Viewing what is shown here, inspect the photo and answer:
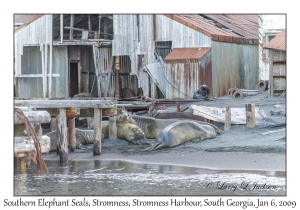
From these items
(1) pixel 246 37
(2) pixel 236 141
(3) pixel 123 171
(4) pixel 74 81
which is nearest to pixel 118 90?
(4) pixel 74 81

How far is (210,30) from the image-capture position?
94.0 ft

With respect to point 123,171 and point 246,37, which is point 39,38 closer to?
point 246,37

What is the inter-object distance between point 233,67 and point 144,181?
52.2ft

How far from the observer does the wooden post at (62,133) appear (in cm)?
1758

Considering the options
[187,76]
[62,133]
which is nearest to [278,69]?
[187,76]

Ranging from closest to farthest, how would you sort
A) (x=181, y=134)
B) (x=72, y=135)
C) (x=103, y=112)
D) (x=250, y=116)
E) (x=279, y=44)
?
(x=103, y=112) < (x=181, y=134) < (x=72, y=135) < (x=250, y=116) < (x=279, y=44)

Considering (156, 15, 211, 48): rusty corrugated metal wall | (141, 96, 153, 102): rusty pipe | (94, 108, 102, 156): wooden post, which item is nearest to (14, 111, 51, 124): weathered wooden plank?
(94, 108, 102, 156): wooden post

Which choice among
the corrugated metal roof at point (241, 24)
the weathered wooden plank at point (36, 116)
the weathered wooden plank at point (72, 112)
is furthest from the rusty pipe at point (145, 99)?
the weathered wooden plank at point (36, 116)

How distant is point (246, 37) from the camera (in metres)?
31.3

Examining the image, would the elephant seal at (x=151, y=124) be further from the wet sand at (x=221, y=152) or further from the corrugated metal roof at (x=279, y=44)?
the corrugated metal roof at (x=279, y=44)

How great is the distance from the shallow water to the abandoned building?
11754 millimetres

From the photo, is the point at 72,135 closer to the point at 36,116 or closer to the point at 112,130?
the point at 112,130

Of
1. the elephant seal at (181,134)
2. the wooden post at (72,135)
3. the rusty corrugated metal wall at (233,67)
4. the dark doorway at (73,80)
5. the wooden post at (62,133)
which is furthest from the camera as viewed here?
the dark doorway at (73,80)

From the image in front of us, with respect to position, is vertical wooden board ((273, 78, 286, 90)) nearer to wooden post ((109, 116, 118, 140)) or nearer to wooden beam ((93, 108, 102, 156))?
wooden post ((109, 116, 118, 140))
